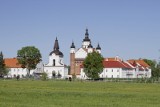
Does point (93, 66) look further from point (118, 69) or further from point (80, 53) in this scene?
point (118, 69)

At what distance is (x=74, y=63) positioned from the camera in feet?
531

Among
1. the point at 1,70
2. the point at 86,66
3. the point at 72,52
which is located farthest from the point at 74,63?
the point at 86,66

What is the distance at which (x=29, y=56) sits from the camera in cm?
14850

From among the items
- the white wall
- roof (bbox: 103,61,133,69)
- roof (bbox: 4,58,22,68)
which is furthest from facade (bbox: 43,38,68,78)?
roof (bbox: 4,58,22,68)

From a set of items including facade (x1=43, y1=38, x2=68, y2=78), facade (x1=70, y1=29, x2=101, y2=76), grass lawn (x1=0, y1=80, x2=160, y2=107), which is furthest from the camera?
facade (x1=43, y1=38, x2=68, y2=78)

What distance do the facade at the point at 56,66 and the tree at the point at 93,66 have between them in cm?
4652

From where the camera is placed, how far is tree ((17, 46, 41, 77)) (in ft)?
486

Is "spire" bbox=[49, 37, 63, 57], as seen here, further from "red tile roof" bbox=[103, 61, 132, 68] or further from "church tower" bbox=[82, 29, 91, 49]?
"red tile roof" bbox=[103, 61, 132, 68]

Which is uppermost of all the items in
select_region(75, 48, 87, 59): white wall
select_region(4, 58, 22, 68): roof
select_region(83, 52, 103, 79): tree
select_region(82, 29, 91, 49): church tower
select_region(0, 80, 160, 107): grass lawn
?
select_region(82, 29, 91, 49): church tower

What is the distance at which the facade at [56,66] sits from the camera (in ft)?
550

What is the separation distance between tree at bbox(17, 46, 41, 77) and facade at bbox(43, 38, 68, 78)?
18.8m

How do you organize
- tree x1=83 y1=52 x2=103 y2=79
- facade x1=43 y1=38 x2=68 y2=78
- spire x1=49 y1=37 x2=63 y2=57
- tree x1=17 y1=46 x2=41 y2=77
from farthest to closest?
spire x1=49 y1=37 x2=63 y2=57
facade x1=43 y1=38 x2=68 y2=78
tree x1=17 y1=46 x2=41 y2=77
tree x1=83 y1=52 x2=103 y2=79

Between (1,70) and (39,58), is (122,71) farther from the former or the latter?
(1,70)

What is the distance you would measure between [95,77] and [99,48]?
48.6m
